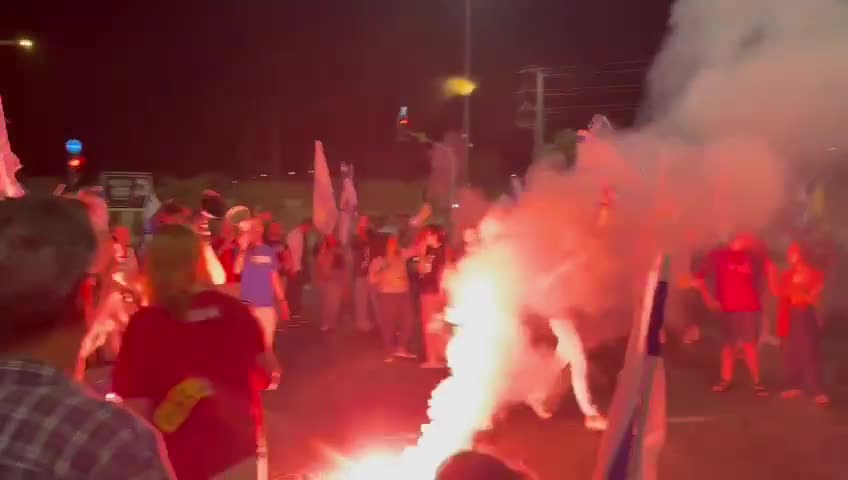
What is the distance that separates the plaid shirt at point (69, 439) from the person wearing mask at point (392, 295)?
10.1 metres

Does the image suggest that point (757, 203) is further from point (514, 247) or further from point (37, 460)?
point (37, 460)

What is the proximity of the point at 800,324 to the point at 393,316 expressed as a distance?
16.3 feet

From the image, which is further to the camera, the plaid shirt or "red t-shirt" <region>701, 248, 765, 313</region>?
"red t-shirt" <region>701, 248, 765, 313</region>

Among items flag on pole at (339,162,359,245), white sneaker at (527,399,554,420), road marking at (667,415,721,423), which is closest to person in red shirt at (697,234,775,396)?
road marking at (667,415,721,423)

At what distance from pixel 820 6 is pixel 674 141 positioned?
1493mm

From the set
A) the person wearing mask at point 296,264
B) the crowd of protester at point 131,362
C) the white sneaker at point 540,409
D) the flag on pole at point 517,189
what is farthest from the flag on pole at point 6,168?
the person wearing mask at point 296,264

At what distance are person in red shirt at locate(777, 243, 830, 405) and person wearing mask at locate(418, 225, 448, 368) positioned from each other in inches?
147

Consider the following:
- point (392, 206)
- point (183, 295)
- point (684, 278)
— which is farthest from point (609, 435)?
point (392, 206)

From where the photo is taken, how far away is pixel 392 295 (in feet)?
39.1

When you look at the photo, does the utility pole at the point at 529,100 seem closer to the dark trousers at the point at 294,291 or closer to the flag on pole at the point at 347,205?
the dark trousers at the point at 294,291

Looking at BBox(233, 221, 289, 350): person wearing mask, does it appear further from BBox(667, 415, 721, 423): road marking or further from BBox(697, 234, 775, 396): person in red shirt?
BBox(697, 234, 775, 396): person in red shirt

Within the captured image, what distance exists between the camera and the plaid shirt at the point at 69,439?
155cm

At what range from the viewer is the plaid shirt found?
5.10 ft

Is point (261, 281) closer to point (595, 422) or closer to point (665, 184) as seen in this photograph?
point (595, 422)
